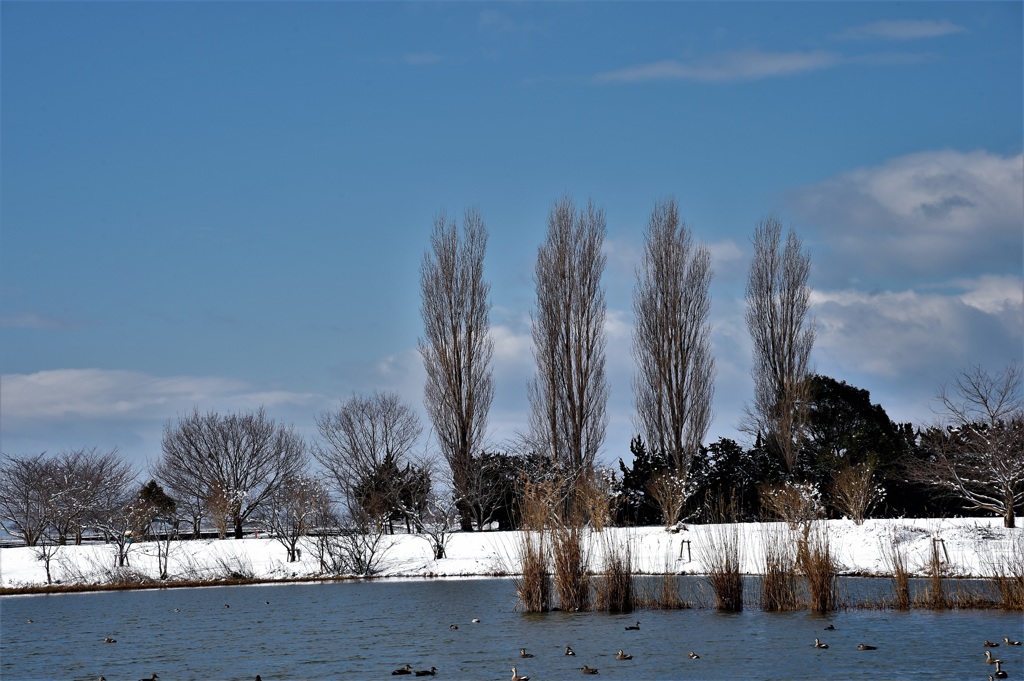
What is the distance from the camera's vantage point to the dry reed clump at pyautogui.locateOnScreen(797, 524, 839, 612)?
56.7 feet

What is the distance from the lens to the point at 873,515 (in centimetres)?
3556

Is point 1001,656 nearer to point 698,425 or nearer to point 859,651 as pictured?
point 859,651

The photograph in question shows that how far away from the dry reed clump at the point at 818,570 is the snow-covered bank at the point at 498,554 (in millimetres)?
6408

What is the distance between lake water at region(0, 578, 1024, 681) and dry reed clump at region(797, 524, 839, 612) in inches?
16.4

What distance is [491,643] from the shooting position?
1664 centimetres

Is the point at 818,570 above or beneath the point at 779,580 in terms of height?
above

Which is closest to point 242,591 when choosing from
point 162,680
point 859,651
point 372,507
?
point 372,507

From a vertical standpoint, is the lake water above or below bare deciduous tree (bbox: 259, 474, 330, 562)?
below

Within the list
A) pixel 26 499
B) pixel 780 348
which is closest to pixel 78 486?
pixel 26 499

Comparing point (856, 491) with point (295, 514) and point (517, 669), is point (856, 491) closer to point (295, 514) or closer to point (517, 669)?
point (295, 514)

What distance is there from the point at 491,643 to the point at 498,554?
13.9 metres

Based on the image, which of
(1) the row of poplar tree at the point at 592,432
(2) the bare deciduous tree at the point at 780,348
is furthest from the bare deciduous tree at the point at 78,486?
(2) the bare deciduous tree at the point at 780,348

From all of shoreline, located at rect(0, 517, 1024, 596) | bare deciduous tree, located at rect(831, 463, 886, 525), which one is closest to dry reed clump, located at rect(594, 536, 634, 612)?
shoreline, located at rect(0, 517, 1024, 596)

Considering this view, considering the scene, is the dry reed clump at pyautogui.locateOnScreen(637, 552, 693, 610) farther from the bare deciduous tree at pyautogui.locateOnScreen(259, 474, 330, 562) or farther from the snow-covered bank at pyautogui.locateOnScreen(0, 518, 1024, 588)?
the bare deciduous tree at pyautogui.locateOnScreen(259, 474, 330, 562)
